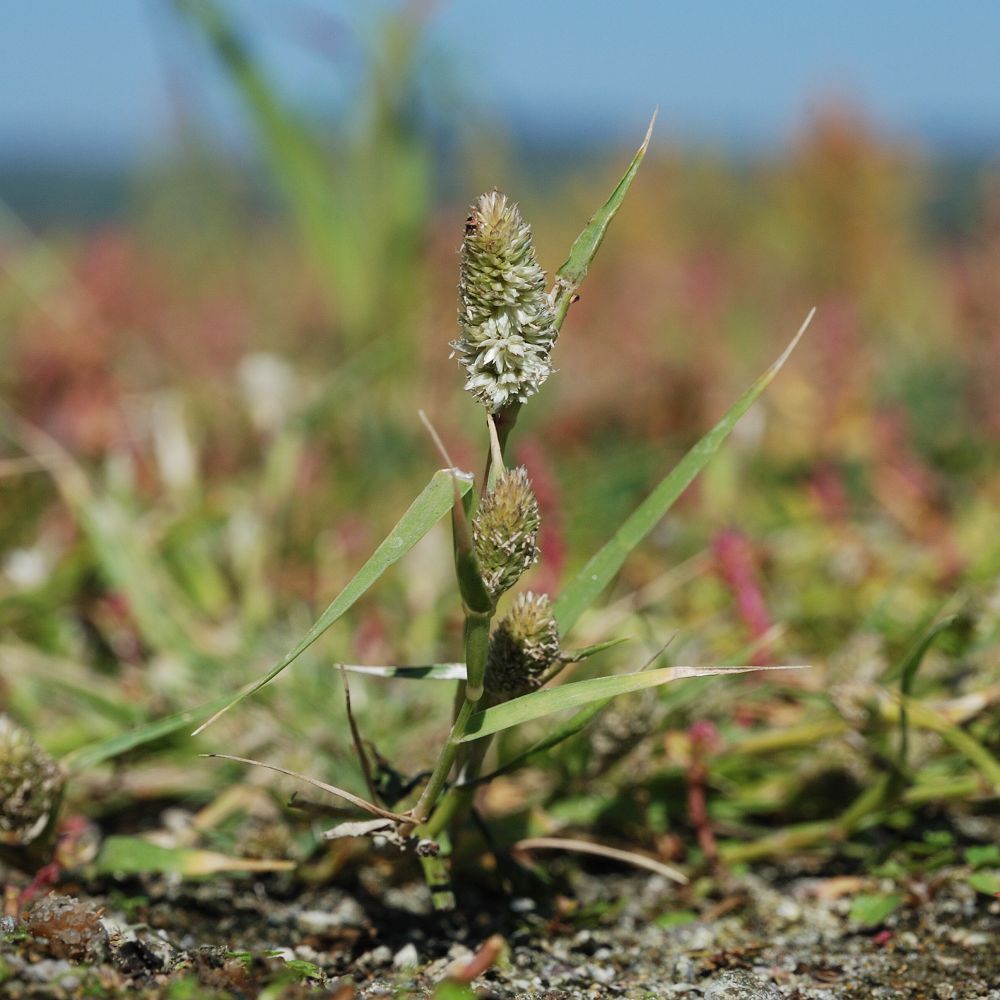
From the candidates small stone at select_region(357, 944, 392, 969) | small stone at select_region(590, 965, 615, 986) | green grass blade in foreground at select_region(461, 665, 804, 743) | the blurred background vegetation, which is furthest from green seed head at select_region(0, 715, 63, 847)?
small stone at select_region(590, 965, 615, 986)

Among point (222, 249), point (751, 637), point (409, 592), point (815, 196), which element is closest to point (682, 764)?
point (751, 637)

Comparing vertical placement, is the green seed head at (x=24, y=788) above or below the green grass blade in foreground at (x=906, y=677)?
below

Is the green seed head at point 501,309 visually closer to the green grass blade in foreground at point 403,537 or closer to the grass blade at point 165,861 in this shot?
the green grass blade in foreground at point 403,537

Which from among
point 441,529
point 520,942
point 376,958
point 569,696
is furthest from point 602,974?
point 441,529

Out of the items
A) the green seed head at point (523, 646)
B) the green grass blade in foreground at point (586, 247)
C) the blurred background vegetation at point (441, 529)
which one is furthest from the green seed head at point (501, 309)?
the blurred background vegetation at point (441, 529)

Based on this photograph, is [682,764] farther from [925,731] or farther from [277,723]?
[277,723]

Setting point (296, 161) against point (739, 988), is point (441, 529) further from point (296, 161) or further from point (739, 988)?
point (739, 988)
